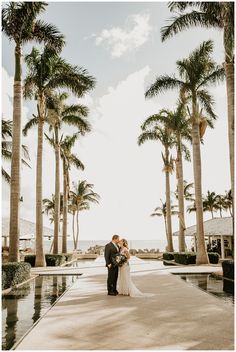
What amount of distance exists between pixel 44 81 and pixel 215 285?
16.6 metres

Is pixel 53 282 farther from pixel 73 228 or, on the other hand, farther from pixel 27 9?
pixel 73 228

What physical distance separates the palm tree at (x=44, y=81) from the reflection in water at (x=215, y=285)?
34.3 ft

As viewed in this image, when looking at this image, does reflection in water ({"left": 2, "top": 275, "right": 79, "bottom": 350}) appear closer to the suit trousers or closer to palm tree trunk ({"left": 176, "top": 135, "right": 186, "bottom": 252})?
the suit trousers

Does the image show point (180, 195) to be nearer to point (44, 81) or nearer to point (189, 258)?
point (189, 258)

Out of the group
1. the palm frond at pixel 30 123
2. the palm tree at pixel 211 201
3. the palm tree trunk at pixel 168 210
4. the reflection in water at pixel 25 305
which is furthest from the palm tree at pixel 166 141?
the palm tree at pixel 211 201

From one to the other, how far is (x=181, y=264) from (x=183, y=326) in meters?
19.4

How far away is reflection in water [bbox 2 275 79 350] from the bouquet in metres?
2.17

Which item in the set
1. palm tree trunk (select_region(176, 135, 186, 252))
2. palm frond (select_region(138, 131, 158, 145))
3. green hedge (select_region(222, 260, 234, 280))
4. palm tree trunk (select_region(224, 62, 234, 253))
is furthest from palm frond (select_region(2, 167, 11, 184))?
green hedge (select_region(222, 260, 234, 280))

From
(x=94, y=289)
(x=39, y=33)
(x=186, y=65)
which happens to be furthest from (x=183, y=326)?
(x=186, y=65)

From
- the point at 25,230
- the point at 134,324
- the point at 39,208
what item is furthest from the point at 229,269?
the point at 25,230

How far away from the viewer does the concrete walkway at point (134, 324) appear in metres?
6.00

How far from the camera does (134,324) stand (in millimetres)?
7379

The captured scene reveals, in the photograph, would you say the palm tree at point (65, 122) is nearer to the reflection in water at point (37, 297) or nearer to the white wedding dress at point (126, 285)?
the reflection in water at point (37, 297)

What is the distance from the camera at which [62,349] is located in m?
5.73
